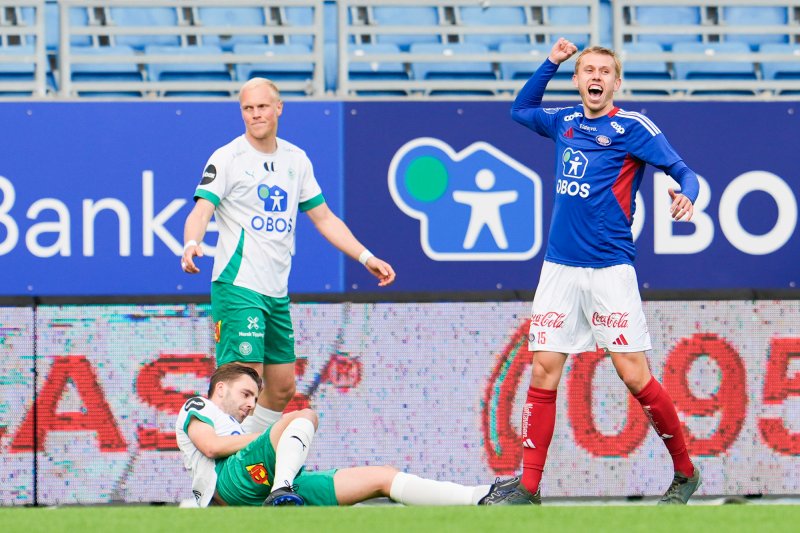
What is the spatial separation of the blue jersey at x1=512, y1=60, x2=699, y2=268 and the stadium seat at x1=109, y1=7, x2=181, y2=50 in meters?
4.38

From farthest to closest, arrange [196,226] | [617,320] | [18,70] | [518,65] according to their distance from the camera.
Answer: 1. [518,65]
2. [18,70]
3. [196,226]
4. [617,320]

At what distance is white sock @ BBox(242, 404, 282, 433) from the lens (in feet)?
21.4

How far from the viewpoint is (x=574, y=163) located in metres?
5.86

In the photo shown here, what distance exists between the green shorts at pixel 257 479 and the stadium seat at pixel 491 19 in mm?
4783

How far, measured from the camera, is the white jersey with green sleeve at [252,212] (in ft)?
20.5

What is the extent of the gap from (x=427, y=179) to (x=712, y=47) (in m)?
3.10

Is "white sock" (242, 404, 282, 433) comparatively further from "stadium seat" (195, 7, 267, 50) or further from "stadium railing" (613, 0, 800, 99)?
"stadium seat" (195, 7, 267, 50)

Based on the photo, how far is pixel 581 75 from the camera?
579 centimetres

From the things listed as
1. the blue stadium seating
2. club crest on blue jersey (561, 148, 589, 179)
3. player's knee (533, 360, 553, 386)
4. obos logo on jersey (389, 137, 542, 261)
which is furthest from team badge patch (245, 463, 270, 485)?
the blue stadium seating

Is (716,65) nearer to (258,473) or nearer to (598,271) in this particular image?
(598,271)

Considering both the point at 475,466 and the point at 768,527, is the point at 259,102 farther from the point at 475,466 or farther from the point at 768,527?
the point at 768,527

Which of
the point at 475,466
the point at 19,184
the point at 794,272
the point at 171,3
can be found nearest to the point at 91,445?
the point at 19,184

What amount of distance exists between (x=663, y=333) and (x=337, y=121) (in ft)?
6.61

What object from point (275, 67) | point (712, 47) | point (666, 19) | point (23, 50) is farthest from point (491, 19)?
point (23, 50)
